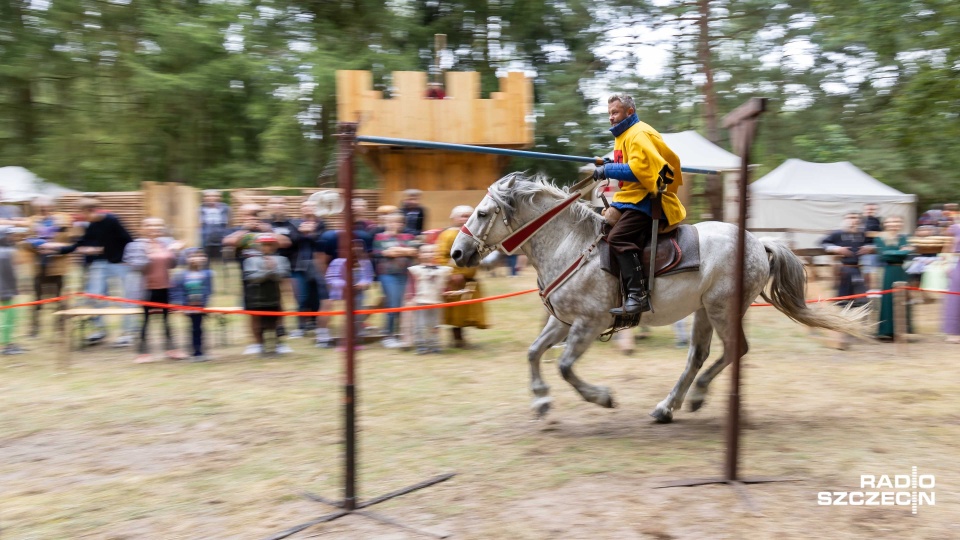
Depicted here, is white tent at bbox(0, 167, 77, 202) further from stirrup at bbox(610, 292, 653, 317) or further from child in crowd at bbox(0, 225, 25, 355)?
stirrup at bbox(610, 292, 653, 317)

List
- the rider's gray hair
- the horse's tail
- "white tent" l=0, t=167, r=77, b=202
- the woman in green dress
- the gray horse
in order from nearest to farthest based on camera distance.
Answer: the rider's gray hair
the gray horse
the horse's tail
the woman in green dress
"white tent" l=0, t=167, r=77, b=202

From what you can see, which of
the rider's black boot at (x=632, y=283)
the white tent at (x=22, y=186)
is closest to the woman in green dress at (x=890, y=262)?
the rider's black boot at (x=632, y=283)

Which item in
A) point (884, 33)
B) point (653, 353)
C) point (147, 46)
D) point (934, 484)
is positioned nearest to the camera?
point (934, 484)

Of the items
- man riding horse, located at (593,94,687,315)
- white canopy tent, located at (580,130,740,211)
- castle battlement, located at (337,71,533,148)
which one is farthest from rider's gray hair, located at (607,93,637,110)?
white canopy tent, located at (580,130,740,211)

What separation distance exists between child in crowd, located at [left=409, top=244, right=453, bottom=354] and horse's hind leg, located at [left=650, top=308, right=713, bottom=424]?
413 cm

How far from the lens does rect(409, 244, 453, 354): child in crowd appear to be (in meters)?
10.4

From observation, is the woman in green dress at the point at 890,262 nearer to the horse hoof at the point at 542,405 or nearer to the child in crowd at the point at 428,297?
the child in crowd at the point at 428,297

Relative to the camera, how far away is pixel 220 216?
54.9 feet

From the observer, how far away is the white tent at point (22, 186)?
1964cm

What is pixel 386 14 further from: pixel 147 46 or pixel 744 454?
pixel 744 454

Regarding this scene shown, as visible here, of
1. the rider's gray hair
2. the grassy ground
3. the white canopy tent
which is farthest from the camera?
the white canopy tent

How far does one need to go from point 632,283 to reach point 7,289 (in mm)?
8829

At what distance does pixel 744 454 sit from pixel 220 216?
1344 cm

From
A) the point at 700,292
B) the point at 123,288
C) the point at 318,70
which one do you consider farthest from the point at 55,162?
the point at 700,292
